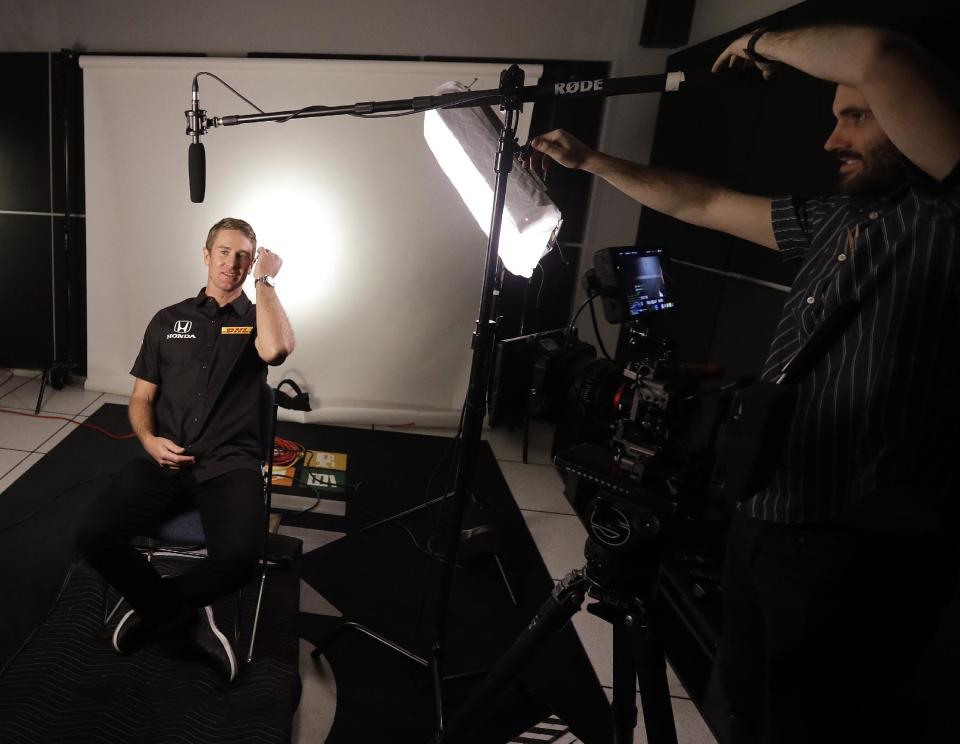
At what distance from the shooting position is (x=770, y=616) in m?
0.99

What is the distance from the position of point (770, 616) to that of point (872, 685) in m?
0.20

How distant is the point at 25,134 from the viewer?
3.53 m

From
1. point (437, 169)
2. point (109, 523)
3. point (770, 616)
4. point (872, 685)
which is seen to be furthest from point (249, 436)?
point (437, 169)

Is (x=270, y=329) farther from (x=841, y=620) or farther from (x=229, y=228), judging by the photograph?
(x=841, y=620)

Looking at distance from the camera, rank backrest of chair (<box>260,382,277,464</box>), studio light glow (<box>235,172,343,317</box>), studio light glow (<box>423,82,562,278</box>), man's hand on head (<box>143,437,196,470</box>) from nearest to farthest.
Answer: studio light glow (<box>423,82,562,278</box>) < man's hand on head (<box>143,437,196,470</box>) < backrest of chair (<box>260,382,277,464</box>) < studio light glow (<box>235,172,343,317</box>)

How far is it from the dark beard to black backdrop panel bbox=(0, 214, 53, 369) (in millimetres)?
4220

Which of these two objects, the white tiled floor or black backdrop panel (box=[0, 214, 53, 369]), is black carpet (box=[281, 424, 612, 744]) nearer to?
the white tiled floor

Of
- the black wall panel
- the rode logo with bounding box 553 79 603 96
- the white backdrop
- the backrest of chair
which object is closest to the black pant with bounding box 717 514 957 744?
the rode logo with bounding box 553 79 603 96

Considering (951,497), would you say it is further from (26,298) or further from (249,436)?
(26,298)

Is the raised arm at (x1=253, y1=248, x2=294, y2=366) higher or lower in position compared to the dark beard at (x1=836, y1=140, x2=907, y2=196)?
lower

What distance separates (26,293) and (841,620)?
14.6 ft

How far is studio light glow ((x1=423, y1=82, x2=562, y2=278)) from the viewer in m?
1.65

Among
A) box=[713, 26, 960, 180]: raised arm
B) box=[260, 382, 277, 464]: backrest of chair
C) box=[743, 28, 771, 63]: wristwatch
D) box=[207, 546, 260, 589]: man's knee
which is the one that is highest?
box=[743, 28, 771, 63]: wristwatch

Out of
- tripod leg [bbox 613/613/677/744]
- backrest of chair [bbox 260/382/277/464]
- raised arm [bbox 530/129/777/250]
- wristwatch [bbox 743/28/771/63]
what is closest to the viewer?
wristwatch [bbox 743/28/771/63]
